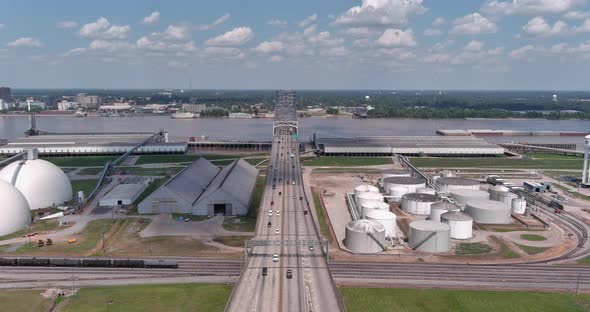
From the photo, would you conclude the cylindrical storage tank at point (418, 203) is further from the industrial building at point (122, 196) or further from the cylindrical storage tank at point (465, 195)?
the industrial building at point (122, 196)

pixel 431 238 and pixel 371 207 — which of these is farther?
pixel 371 207

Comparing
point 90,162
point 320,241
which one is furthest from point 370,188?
point 90,162

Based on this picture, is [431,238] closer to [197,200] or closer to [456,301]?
[456,301]

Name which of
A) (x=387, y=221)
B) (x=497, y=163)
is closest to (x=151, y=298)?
(x=387, y=221)

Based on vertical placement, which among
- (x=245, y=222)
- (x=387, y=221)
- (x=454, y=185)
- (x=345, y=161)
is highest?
(x=454, y=185)

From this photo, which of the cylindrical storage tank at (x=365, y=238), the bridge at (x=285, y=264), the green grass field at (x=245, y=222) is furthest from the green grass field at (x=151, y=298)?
the green grass field at (x=245, y=222)

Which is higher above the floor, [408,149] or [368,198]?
[408,149]

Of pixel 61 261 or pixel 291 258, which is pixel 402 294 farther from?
pixel 61 261
